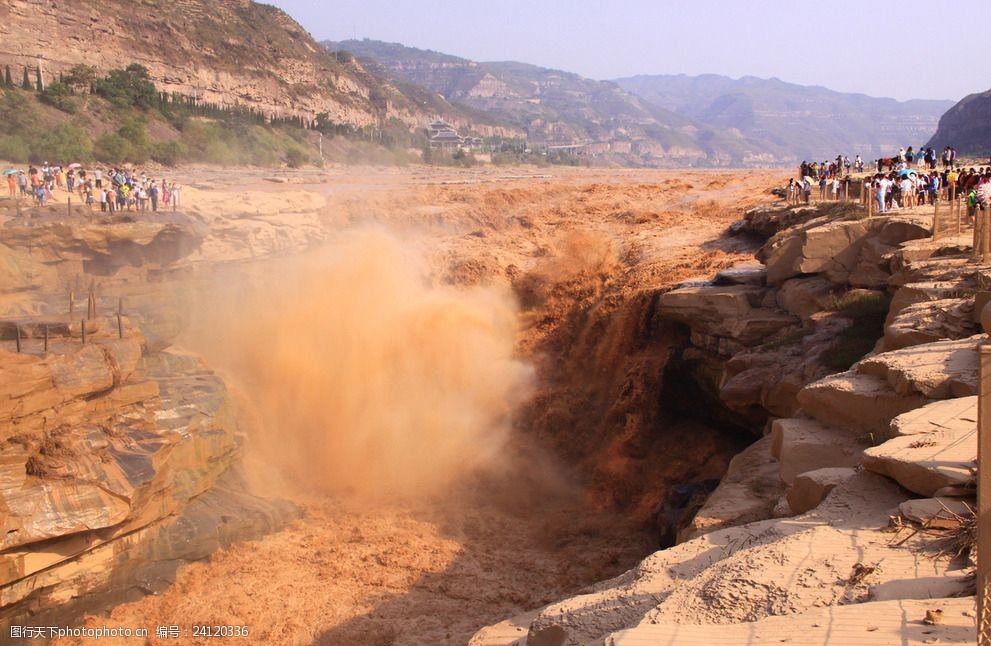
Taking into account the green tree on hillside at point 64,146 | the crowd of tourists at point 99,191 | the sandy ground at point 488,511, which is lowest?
the sandy ground at point 488,511

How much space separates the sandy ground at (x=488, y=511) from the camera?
1328 centimetres

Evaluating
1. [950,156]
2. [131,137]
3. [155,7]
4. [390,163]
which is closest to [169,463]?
[950,156]

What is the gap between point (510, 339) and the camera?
77.7ft

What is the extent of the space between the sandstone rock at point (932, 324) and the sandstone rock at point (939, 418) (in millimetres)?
2500

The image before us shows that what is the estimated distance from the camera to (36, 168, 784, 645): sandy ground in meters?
13.3

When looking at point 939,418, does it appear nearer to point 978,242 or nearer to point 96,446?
point 978,242

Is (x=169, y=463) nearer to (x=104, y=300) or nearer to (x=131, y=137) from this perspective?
(x=104, y=300)

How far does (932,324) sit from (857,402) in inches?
77.0

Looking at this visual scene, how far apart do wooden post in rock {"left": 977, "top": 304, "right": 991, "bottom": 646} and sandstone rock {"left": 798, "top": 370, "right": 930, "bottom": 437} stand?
4.34 meters

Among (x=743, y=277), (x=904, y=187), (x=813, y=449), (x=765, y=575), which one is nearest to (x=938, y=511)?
(x=765, y=575)

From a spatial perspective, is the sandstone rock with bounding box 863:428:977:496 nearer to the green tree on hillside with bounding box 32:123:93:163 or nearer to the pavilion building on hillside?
the green tree on hillside with bounding box 32:123:93:163

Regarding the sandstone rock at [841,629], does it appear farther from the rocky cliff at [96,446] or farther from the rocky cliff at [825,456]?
the rocky cliff at [96,446]

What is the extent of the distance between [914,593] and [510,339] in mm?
18253

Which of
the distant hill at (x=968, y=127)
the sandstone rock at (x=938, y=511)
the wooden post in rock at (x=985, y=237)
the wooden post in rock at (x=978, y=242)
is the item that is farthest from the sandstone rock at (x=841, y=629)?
the distant hill at (x=968, y=127)
